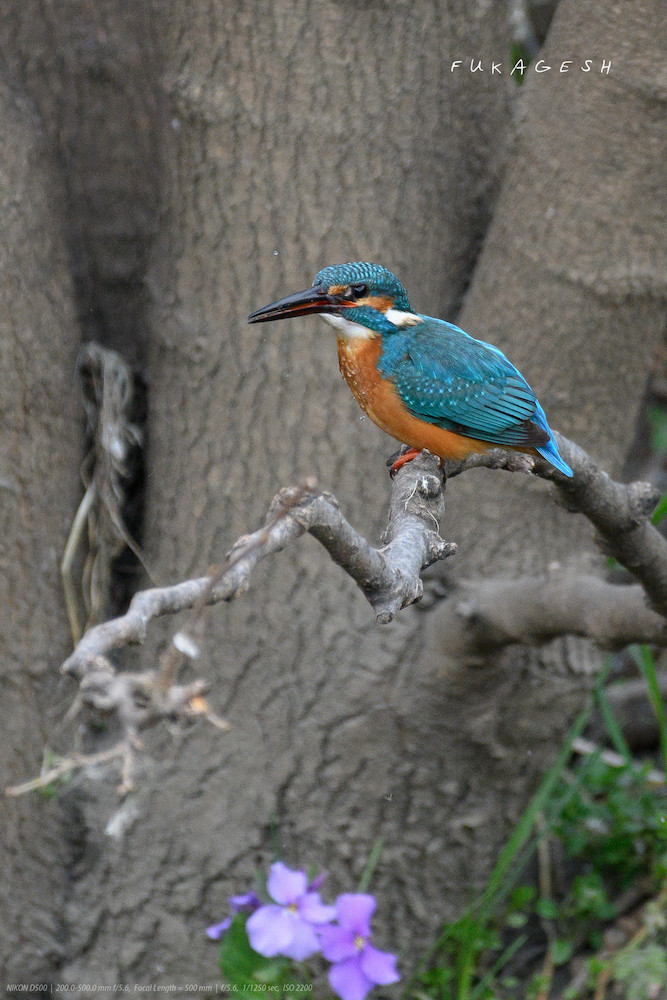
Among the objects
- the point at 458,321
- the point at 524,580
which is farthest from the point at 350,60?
the point at 524,580

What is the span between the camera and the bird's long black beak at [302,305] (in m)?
1.87

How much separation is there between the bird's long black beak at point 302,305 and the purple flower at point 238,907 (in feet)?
4.28

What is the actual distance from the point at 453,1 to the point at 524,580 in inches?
56.4

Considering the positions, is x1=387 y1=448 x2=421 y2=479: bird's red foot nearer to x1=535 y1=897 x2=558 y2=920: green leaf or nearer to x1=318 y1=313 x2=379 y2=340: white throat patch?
x1=318 y1=313 x2=379 y2=340: white throat patch

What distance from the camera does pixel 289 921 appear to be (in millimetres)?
1875

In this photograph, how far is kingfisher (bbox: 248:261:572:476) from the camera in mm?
1929

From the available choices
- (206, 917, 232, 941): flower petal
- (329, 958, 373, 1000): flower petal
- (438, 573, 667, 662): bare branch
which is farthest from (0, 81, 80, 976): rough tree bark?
(438, 573, 667, 662): bare branch

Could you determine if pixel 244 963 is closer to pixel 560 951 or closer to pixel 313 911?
pixel 313 911

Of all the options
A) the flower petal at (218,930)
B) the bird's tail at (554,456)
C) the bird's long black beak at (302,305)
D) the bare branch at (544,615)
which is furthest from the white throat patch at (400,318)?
the flower petal at (218,930)

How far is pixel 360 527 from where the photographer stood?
7.74 feet

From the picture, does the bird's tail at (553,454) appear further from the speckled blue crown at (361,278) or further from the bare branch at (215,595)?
the speckled blue crown at (361,278)

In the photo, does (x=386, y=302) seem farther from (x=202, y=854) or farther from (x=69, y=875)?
(x=69, y=875)

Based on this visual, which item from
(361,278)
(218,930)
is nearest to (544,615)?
(361,278)

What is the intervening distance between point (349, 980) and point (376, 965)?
0.07 m
